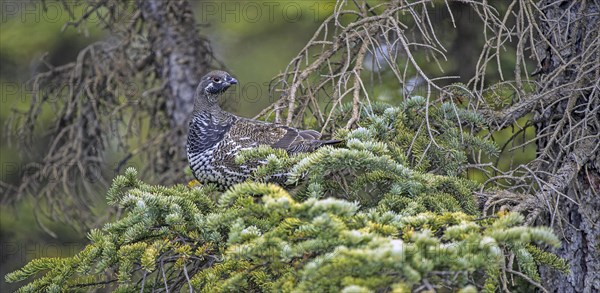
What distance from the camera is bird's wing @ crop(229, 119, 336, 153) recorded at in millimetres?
4676

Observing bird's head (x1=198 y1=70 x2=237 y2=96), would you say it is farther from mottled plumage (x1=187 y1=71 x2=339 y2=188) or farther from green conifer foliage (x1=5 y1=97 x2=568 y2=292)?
green conifer foliage (x1=5 y1=97 x2=568 y2=292)

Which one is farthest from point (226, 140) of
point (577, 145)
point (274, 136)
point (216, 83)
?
point (577, 145)

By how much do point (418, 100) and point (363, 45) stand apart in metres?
0.51

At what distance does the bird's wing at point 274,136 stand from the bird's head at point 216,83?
372 mm

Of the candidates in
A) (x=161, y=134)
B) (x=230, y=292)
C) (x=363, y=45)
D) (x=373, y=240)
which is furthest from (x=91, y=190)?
(x=373, y=240)

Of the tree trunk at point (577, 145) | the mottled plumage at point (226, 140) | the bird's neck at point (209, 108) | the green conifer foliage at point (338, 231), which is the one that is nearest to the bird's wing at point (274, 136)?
the mottled plumage at point (226, 140)

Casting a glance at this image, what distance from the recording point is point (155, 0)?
21.8ft

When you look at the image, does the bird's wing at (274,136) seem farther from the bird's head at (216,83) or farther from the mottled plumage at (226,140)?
the bird's head at (216,83)

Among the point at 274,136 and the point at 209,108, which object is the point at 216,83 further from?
the point at 274,136

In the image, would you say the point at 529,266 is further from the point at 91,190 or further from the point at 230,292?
the point at 91,190

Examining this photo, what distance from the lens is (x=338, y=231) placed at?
2.81 meters

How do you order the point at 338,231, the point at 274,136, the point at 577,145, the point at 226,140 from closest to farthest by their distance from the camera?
the point at 338,231
the point at 577,145
the point at 274,136
the point at 226,140

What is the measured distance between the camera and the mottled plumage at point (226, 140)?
4.71 metres

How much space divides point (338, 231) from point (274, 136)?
2.10 m
